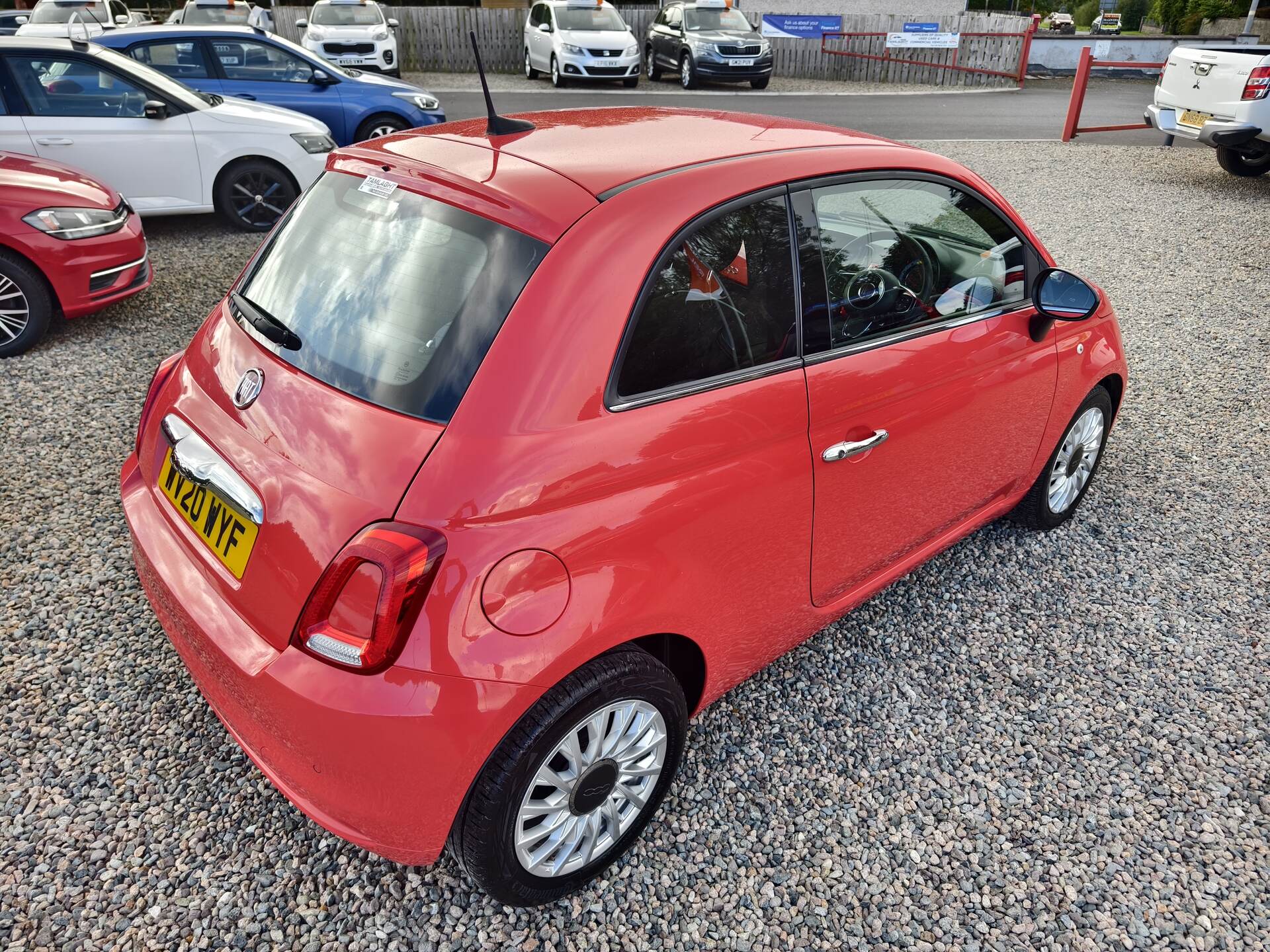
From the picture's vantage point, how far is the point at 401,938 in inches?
84.5

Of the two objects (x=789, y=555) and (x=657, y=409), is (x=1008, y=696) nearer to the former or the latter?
(x=789, y=555)

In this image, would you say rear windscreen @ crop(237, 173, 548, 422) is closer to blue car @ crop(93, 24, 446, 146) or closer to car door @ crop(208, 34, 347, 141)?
blue car @ crop(93, 24, 446, 146)

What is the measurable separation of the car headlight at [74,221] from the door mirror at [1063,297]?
207 inches

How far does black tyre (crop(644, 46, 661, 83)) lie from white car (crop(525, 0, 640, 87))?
1.11 meters

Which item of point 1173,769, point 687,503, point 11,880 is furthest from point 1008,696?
point 11,880

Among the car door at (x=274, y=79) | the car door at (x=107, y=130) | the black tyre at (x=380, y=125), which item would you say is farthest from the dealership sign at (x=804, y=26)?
the car door at (x=107, y=130)

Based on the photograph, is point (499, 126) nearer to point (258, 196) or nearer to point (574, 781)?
point (574, 781)

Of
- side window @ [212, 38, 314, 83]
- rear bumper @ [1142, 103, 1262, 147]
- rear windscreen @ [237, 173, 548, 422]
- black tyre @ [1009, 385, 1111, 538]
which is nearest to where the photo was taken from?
rear windscreen @ [237, 173, 548, 422]

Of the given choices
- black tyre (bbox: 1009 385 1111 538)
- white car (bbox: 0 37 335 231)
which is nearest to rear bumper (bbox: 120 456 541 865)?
black tyre (bbox: 1009 385 1111 538)

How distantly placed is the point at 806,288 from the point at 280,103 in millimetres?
8917

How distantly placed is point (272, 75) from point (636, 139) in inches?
341

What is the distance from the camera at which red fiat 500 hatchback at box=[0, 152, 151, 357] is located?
5082mm

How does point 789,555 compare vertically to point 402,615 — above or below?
below

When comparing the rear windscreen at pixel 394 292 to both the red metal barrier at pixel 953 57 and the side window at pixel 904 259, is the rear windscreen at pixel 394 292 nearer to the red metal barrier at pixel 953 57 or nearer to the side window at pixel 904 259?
the side window at pixel 904 259
